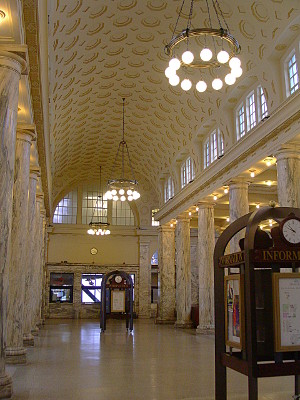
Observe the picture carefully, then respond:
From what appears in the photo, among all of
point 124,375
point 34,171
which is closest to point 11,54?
point 124,375

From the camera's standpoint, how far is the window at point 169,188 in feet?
77.0

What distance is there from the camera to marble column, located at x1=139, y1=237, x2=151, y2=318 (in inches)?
1113

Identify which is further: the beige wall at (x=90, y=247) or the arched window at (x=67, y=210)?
the arched window at (x=67, y=210)

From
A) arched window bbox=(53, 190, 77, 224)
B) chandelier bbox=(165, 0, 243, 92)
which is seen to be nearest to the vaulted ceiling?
chandelier bbox=(165, 0, 243, 92)

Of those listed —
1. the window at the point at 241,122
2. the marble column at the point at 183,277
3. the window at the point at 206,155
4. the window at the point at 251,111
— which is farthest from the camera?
the marble column at the point at 183,277

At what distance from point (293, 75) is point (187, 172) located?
9.40 metres

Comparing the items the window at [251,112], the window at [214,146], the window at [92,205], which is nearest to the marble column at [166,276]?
the window at [92,205]

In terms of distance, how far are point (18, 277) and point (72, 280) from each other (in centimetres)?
1880

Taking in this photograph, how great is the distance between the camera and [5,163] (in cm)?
644

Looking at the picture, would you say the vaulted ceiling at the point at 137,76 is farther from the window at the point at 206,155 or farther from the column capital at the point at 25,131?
the column capital at the point at 25,131

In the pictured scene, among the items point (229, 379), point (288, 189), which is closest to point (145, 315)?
point (288, 189)

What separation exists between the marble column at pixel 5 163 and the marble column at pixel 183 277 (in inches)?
589

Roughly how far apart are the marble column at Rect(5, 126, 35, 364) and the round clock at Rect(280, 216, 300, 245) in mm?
6124

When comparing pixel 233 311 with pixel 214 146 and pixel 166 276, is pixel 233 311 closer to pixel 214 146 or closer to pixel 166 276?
pixel 214 146
